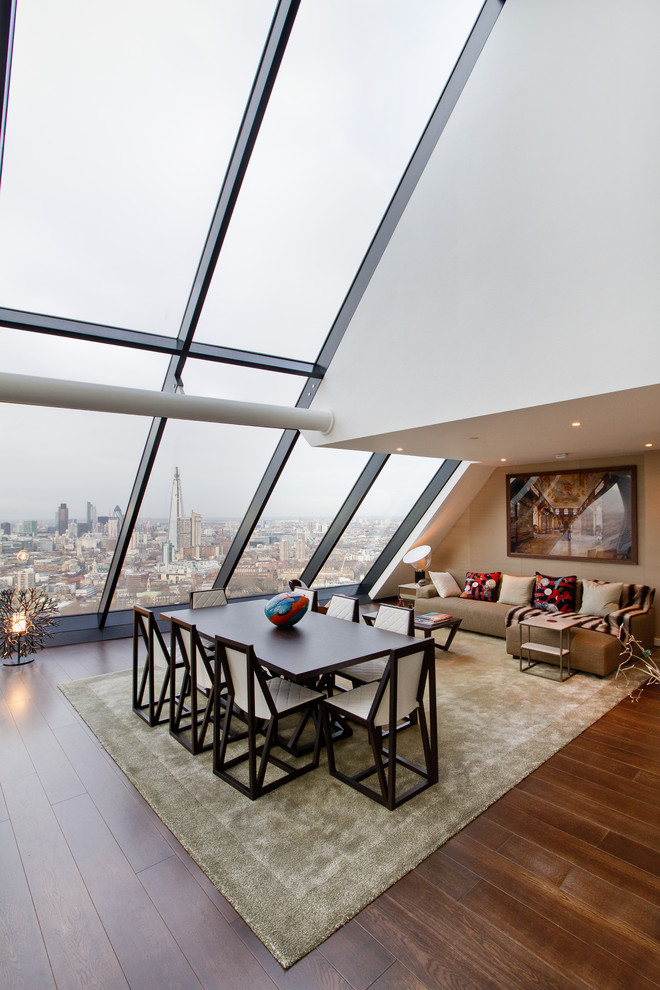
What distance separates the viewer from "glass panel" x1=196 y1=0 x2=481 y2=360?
3.57m

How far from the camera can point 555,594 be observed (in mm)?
6355

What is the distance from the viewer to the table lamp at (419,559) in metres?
7.55

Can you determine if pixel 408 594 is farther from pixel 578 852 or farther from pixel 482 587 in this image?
pixel 578 852

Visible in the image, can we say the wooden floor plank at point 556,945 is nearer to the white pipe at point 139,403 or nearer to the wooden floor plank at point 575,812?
the wooden floor plank at point 575,812

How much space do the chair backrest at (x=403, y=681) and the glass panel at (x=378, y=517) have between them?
4154mm

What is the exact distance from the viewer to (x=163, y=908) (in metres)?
2.01

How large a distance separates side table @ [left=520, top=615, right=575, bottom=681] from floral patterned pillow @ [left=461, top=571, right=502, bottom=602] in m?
1.46

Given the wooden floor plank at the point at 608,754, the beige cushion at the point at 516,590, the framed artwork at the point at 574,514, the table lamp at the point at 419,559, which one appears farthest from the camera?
the table lamp at the point at 419,559

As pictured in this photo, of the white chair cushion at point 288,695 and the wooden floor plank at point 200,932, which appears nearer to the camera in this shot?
the wooden floor plank at point 200,932

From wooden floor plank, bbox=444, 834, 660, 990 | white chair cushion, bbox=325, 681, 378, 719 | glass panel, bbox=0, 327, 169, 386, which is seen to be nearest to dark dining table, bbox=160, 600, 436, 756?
white chair cushion, bbox=325, 681, 378, 719

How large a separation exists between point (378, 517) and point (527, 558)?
7.32ft

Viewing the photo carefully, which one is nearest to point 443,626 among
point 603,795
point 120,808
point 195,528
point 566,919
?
point 603,795

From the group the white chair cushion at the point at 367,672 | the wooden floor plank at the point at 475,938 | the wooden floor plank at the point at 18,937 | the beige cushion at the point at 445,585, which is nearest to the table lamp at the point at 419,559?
the beige cushion at the point at 445,585

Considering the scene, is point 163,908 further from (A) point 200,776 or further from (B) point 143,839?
(A) point 200,776
